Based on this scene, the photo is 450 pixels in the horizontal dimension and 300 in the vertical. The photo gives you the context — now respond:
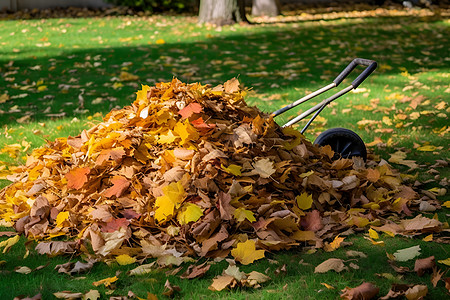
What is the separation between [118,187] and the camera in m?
3.60

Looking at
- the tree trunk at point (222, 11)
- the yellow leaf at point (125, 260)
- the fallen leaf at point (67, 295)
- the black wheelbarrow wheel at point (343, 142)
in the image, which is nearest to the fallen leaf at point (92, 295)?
the fallen leaf at point (67, 295)

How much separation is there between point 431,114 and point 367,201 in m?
2.90

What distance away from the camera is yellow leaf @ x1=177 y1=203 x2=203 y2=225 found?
3.36 meters

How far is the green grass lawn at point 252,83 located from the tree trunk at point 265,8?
37cm

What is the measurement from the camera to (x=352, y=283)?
288 centimetres

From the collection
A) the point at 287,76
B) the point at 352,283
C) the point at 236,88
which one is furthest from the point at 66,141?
the point at 287,76

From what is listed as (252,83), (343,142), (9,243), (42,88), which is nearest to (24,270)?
(9,243)

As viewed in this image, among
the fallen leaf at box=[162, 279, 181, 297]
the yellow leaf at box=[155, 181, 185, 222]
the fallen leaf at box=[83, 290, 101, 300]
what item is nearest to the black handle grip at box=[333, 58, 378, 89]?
the yellow leaf at box=[155, 181, 185, 222]

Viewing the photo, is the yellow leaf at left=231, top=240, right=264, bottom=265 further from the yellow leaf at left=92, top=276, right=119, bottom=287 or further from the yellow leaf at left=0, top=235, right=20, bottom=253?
the yellow leaf at left=0, top=235, right=20, bottom=253

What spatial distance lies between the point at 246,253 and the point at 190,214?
0.42 metres

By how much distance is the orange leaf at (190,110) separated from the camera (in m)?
3.75

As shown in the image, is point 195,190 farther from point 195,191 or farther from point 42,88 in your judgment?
point 42,88

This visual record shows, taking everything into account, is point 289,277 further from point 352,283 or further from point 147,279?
point 147,279

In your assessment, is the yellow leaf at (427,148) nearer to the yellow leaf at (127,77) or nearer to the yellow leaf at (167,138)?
the yellow leaf at (167,138)
